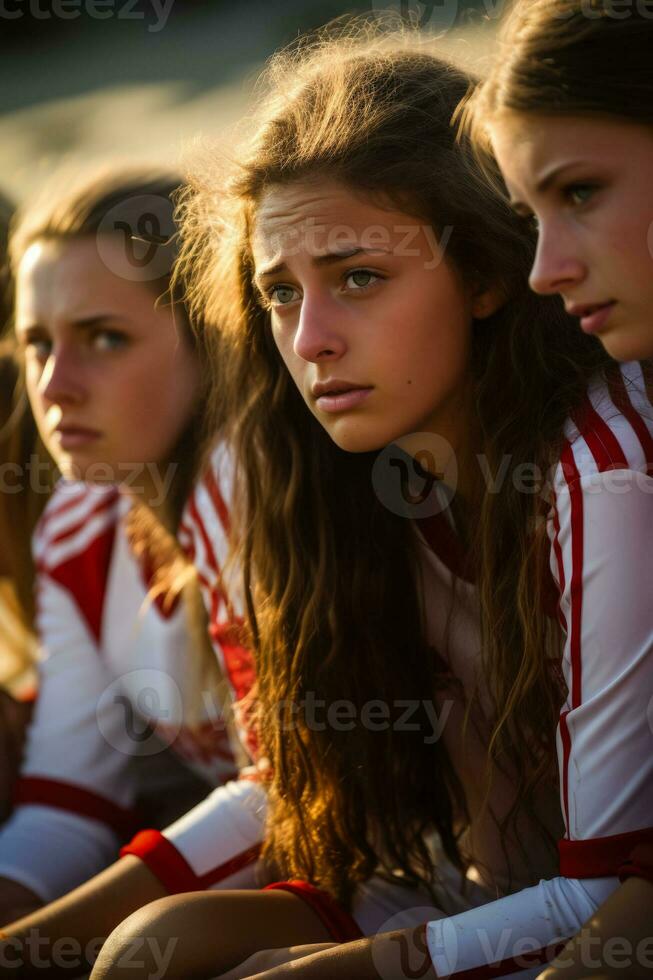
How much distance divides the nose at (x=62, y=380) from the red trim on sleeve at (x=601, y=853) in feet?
3.21

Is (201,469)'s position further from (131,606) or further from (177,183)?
(177,183)

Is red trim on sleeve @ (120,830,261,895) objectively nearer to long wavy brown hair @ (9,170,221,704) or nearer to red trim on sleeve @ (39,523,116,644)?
long wavy brown hair @ (9,170,221,704)

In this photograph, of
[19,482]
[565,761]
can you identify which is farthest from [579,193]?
[19,482]

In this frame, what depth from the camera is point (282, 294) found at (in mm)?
1317

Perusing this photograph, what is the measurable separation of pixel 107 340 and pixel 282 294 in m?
0.51

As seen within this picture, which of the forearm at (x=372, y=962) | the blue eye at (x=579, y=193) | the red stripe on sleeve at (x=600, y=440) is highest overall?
the blue eye at (x=579, y=193)

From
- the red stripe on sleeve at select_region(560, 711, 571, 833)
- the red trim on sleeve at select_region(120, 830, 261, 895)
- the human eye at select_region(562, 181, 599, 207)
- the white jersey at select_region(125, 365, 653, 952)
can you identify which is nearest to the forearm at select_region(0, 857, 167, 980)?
the red trim on sleeve at select_region(120, 830, 261, 895)

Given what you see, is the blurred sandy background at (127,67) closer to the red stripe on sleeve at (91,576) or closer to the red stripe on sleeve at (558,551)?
the red stripe on sleeve at (91,576)

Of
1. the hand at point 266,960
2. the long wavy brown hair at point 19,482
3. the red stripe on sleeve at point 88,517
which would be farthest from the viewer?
the long wavy brown hair at point 19,482

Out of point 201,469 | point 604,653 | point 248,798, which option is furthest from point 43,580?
point 604,653

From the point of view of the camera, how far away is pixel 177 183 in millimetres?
1851

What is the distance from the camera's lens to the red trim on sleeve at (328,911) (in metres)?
1.29

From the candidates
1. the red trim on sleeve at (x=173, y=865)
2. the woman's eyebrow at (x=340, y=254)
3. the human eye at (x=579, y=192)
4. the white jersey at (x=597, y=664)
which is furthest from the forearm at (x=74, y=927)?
the human eye at (x=579, y=192)

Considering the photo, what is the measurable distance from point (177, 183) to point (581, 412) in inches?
36.5
